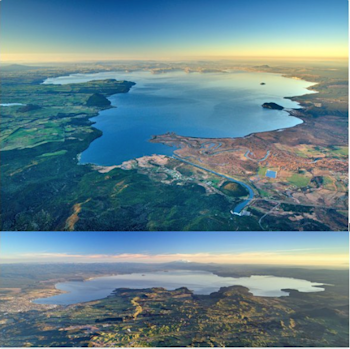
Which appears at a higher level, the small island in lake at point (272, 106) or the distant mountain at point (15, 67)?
the distant mountain at point (15, 67)

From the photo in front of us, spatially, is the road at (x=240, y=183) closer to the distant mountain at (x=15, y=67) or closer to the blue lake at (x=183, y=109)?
the blue lake at (x=183, y=109)

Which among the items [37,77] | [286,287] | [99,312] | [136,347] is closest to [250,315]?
[286,287]

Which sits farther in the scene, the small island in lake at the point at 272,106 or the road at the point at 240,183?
the small island in lake at the point at 272,106

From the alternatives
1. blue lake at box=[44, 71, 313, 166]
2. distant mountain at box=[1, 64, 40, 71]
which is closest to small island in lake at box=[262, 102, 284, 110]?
blue lake at box=[44, 71, 313, 166]

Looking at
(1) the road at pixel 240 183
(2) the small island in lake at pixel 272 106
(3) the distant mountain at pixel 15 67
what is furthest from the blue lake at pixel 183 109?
(3) the distant mountain at pixel 15 67

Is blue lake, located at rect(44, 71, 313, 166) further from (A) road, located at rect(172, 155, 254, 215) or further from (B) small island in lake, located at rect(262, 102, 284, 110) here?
(A) road, located at rect(172, 155, 254, 215)

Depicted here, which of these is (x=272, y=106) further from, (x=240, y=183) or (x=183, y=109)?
(x=240, y=183)

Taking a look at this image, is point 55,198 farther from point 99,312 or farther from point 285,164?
point 285,164

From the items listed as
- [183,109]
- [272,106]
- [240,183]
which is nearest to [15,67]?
[183,109]
